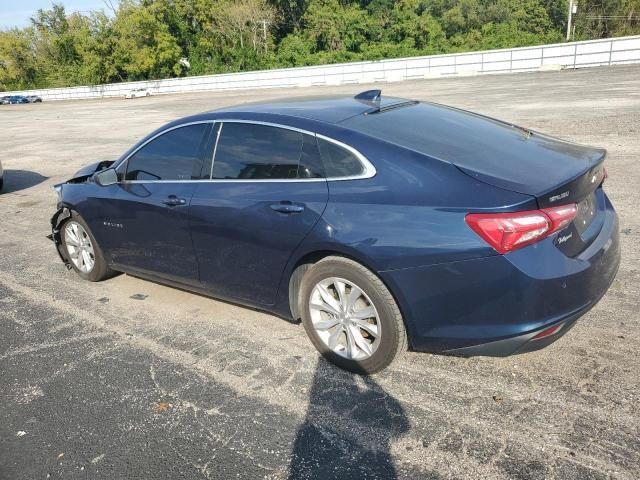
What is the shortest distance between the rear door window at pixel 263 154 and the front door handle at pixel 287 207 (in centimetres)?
19

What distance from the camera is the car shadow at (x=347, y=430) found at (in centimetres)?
262

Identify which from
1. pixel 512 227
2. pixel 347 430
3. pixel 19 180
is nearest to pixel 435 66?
pixel 19 180

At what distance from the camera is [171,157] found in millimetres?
4262

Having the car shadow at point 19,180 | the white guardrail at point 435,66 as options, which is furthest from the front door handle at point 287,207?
the white guardrail at point 435,66

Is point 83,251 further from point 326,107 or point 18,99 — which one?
point 18,99

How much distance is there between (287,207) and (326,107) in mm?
882

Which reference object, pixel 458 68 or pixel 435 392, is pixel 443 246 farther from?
pixel 458 68

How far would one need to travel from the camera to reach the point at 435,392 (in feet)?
10.3

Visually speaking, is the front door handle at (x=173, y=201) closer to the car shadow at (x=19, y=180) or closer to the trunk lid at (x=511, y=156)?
the trunk lid at (x=511, y=156)

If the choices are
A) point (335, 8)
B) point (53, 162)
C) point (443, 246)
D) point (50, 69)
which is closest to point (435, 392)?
point (443, 246)

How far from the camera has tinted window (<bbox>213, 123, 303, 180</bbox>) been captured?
11.5ft

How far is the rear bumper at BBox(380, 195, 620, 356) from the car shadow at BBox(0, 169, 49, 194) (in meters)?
9.79

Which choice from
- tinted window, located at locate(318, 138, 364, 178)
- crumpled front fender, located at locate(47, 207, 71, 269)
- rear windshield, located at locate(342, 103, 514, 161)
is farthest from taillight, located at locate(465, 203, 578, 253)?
crumpled front fender, located at locate(47, 207, 71, 269)

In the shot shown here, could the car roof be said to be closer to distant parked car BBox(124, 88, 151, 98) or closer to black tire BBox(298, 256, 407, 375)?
black tire BBox(298, 256, 407, 375)
